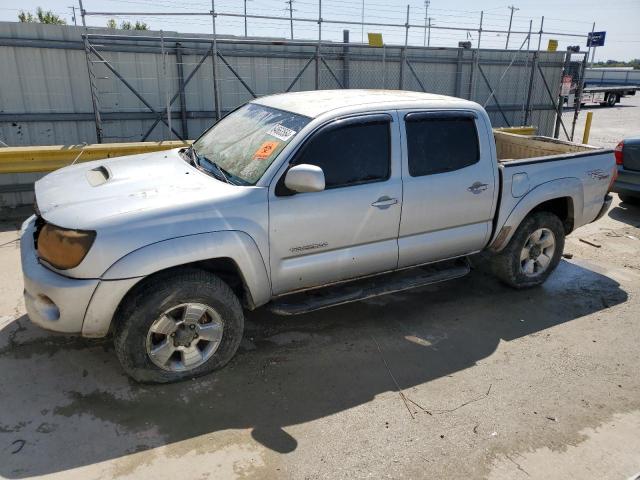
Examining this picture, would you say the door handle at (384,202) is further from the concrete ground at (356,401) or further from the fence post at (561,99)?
the fence post at (561,99)

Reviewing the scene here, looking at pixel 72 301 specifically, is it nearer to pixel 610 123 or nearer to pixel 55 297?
pixel 55 297

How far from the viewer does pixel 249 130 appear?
13.9 feet

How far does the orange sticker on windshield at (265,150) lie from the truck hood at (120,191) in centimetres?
36

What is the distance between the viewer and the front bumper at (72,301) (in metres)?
3.18

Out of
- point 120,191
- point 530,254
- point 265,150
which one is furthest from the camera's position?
point 530,254

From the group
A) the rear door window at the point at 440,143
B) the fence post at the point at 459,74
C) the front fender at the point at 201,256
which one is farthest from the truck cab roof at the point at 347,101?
the fence post at the point at 459,74

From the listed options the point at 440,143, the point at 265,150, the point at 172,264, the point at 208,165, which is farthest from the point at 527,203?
the point at 172,264

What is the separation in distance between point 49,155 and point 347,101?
15.4 ft

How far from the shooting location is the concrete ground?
118 inches

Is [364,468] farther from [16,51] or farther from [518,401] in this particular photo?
[16,51]

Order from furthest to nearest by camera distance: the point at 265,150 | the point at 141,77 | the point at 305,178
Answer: the point at 141,77 < the point at 265,150 < the point at 305,178

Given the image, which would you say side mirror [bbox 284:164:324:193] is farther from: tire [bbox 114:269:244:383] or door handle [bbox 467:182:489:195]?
door handle [bbox 467:182:489:195]

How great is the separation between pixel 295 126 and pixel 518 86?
37.3ft

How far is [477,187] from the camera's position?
4508mm
